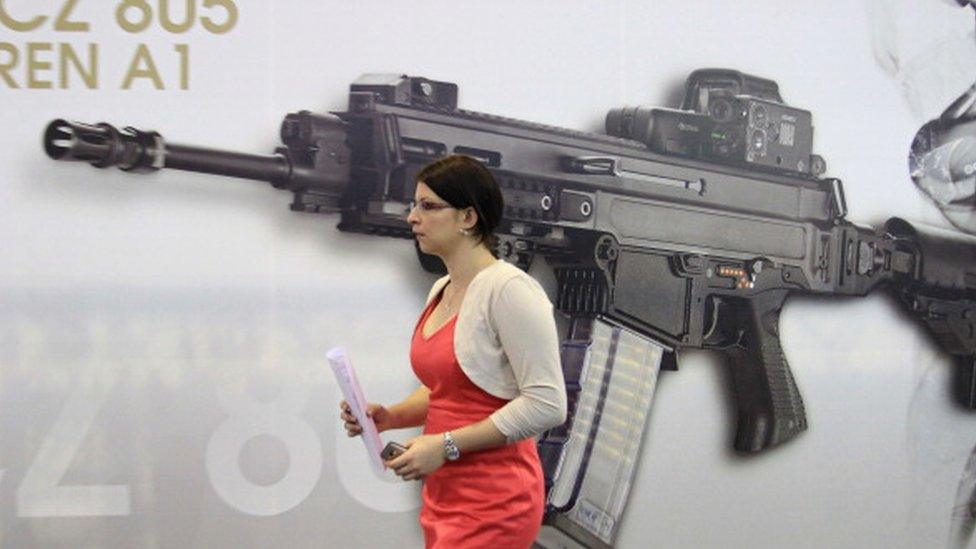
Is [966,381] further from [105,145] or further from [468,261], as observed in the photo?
[105,145]

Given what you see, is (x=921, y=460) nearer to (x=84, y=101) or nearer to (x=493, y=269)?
(x=493, y=269)

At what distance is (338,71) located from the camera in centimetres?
320

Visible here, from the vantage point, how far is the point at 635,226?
340 cm

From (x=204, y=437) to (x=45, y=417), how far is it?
33 centimetres

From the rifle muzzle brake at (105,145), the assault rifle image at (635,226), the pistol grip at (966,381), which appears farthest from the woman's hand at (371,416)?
the pistol grip at (966,381)

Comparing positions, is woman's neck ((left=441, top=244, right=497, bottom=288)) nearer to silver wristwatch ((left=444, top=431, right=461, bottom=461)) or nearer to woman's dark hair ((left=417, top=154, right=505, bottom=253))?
woman's dark hair ((left=417, top=154, right=505, bottom=253))

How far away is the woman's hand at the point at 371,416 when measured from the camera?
2.45 m

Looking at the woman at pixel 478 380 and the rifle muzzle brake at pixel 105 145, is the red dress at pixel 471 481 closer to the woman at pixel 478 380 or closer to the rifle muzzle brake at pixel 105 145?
the woman at pixel 478 380

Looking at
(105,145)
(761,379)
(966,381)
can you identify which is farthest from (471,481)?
(966,381)

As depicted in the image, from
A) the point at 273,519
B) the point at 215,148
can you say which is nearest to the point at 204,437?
the point at 273,519

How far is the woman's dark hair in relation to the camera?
233 cm

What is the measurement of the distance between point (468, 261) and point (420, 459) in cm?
32

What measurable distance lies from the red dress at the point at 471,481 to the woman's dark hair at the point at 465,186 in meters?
0.17

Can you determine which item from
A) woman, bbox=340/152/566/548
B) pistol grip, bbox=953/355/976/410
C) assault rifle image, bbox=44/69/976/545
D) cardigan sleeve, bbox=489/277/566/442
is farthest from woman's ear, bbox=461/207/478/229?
pistol grip, bbox=953/355/976/410
